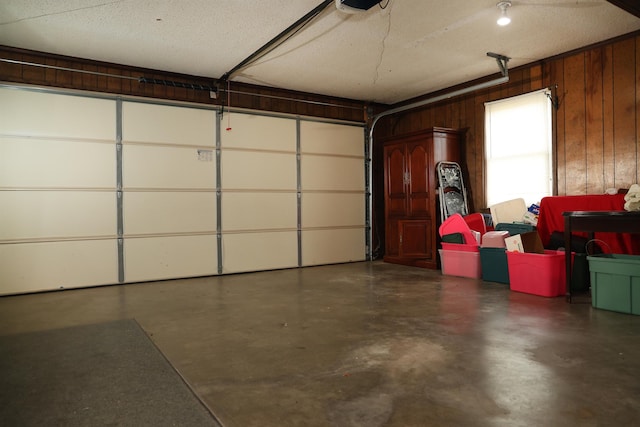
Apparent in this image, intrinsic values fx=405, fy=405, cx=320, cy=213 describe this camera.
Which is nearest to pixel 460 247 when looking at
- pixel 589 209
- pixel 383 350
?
pixel 589 209

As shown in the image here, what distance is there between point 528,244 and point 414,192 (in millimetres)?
2168

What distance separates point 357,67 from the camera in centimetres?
539

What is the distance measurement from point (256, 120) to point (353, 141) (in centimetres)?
178

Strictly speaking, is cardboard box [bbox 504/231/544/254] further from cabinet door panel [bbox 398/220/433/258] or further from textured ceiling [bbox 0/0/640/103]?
textured ceiling [bbox 0/0/640/103]

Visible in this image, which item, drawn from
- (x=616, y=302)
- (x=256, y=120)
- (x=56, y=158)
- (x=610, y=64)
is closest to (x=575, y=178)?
(x=610, y=64)

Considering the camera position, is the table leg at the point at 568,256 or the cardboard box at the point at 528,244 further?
the cardboard box at the point at 528,244

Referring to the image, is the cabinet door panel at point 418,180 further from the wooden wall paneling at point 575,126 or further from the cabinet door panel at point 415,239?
the wooden wall paneling at point 575,126

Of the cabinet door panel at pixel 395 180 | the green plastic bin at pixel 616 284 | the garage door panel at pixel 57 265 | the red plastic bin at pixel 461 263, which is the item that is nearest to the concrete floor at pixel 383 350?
the green plastic bin at pixel 616 284

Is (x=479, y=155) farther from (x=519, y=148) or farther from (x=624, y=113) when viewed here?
(x=624, y=113)

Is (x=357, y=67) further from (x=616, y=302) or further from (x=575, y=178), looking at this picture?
(x=616, y=302)

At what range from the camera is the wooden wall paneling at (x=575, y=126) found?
189 inches

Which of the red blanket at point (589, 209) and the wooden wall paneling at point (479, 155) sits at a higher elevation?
the wooden wall paneling at point (479, 155)

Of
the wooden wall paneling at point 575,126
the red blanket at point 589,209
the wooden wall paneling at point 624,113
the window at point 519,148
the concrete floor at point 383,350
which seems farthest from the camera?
the window at point 519,148

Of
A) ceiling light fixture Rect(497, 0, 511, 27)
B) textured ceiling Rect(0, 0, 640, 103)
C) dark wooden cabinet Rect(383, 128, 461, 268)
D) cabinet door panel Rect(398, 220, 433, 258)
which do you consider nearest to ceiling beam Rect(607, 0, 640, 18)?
textured ceiling Rect(0, 0, 640, 103)
